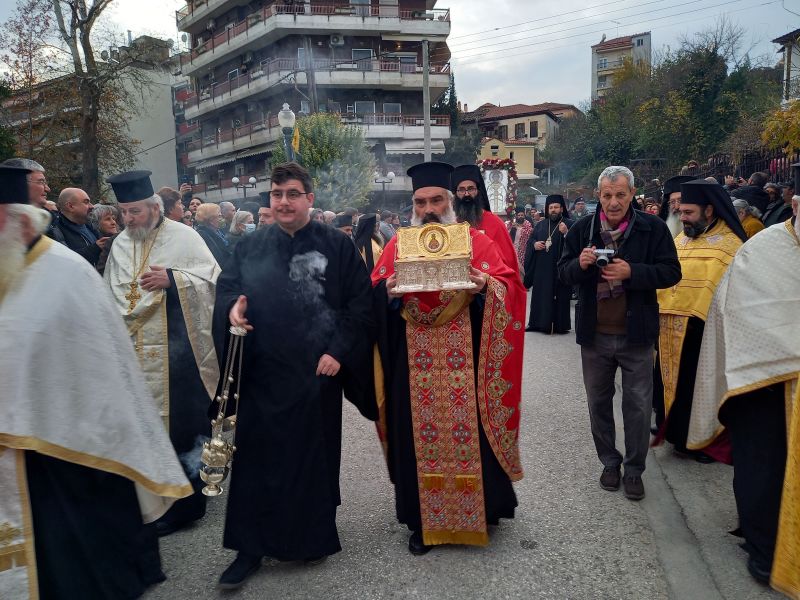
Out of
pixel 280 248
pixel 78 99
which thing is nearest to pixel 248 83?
pixel 78 99

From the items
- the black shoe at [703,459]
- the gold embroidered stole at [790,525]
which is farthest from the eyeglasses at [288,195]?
the black shoe at [703,459]

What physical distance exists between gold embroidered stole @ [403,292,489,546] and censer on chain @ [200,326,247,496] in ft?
3.13

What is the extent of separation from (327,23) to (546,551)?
38746mm

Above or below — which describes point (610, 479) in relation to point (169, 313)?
below

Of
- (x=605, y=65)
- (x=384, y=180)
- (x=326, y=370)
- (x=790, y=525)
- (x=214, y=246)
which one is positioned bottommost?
(x=790, y=525)

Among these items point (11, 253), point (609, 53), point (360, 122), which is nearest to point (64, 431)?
point (11, 253)

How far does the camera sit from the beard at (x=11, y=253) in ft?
7.91

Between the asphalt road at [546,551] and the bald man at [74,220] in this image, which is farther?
the bald man at [74,220]

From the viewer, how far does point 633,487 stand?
13.6 feet

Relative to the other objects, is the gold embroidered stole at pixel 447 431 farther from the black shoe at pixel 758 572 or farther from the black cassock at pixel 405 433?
the black shoe at pixel 758 572

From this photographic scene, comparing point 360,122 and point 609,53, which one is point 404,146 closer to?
point 360,122

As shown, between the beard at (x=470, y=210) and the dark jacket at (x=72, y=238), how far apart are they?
3099 mm

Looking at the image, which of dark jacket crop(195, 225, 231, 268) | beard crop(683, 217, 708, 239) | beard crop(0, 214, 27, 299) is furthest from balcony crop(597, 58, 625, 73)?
beard crop(0, 214, 27, 299)

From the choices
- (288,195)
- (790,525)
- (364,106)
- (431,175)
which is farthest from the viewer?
(364,106)
